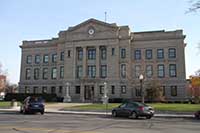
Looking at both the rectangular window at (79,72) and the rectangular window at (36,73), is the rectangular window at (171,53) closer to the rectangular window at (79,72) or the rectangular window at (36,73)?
the rectangular window at (79,72)

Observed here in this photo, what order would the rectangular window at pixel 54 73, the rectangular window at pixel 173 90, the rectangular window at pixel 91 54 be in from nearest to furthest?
the rectangular window at pixel 173 90, the rectangular window at pixel 91 54, the rectangular window at pixel 54 73

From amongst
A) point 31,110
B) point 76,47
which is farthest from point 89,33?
point 31,110

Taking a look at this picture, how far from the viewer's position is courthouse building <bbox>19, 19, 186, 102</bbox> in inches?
2392

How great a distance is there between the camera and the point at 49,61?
71.0 meters

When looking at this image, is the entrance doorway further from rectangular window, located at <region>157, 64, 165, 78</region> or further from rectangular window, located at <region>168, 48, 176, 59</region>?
rectangular window, located at <region>168, 48, 176, 59</region>

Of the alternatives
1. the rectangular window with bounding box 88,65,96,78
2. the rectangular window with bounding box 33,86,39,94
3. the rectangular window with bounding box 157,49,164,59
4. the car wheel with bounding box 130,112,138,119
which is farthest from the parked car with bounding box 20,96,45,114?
the rectangular window with bounding box 33,86,39,94

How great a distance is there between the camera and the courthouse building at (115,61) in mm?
60750

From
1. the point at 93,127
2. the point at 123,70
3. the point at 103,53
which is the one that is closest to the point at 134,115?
the point at 93,127

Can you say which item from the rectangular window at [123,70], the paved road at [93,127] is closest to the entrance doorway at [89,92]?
the rectangular window at [123,70]

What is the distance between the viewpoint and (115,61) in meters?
63.1

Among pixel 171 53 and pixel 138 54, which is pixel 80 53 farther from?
pixel 171 53

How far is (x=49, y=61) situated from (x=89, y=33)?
12822mm

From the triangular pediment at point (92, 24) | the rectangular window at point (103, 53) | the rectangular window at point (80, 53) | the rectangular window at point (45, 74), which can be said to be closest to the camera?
the triangular pediment at point (92, 24)

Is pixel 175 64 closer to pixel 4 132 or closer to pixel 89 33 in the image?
pixel 89 33
